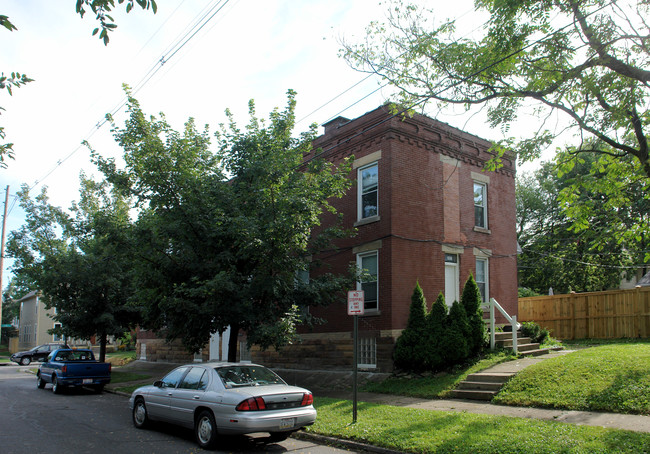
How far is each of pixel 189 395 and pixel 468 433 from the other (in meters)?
4.88

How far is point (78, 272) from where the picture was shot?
21.0 metres

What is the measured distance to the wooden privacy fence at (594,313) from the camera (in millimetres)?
18859

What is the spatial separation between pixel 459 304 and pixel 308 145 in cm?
634

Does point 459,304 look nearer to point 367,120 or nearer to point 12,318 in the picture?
point 367,120

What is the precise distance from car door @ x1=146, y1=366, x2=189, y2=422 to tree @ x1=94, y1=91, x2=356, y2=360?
78.3 inches

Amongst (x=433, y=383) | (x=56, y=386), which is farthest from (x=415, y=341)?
(x=56, y=386)

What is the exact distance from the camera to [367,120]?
17.6 meters

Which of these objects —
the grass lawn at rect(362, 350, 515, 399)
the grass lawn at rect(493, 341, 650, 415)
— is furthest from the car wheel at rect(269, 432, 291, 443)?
the grass lawn at rect(493, 341, 650, 415)

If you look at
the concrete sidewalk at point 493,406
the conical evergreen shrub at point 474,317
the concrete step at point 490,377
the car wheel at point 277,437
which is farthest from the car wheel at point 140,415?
the conical evergreen shrub at point 474,317

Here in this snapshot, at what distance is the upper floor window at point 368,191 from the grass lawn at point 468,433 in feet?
25.1

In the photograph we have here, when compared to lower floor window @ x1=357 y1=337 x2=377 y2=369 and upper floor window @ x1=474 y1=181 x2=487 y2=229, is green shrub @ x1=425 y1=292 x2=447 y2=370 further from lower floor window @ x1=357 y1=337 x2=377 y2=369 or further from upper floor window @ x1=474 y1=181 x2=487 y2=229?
upper floor window @ x1=474 y1=181 x2=487 y2=229

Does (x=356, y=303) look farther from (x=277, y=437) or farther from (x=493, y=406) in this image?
(x=493, y=406)

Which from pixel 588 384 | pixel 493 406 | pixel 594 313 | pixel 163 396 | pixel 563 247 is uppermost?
pixel 563 247

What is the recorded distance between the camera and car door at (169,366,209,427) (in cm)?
925
